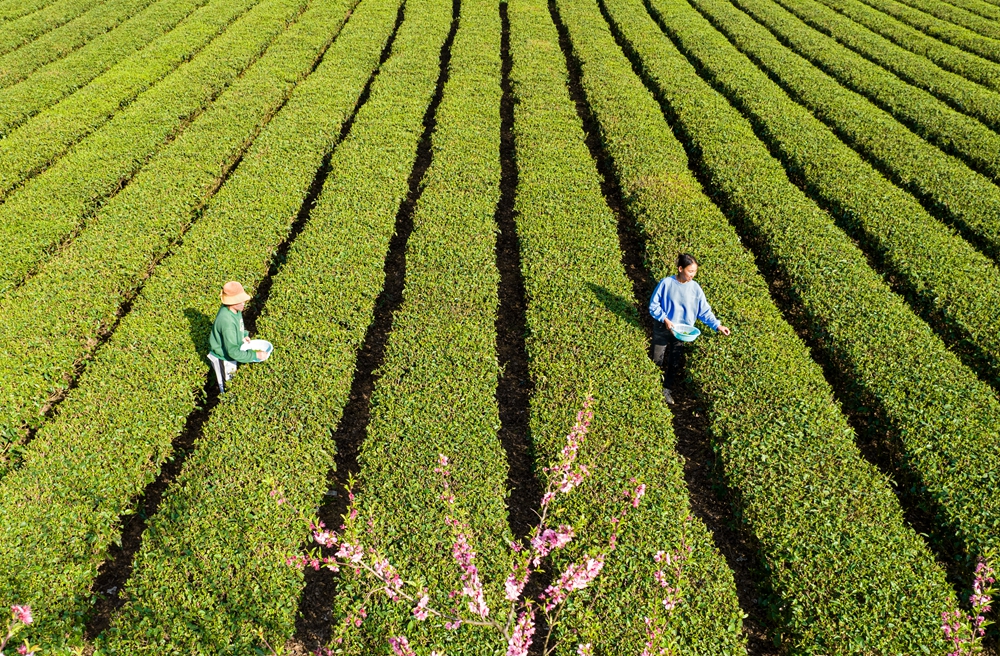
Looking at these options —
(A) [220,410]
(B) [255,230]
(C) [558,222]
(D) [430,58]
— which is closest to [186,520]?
(A) [220,410]

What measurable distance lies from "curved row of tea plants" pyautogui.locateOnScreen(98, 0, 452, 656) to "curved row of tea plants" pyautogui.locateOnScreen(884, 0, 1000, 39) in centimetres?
2892

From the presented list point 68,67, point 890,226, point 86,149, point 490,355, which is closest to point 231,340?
point 490,355

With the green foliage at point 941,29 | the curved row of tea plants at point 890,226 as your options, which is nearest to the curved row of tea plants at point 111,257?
the curved row of tea plants at point 890,226

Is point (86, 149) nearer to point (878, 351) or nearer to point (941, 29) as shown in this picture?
point (878, 351)

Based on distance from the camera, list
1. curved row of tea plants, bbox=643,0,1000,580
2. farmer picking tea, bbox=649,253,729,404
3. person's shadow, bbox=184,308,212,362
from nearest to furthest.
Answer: curved row of tea plants, bbox=643,0,1000,580 < farmer picking tea, bbox=649,253,729,404 < person's shadow, bbox=184,308,212,362

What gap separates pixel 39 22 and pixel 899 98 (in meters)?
34.2

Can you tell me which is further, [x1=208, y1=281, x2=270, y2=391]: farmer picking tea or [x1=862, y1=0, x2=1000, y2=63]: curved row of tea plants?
[x1=862, y1=0, x2=1000, y2=63]: curved row of tea plants

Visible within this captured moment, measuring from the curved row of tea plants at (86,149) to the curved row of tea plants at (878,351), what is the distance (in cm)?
1504

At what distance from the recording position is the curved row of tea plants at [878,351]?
7879 millimetres

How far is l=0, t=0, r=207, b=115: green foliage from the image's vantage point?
18.5m

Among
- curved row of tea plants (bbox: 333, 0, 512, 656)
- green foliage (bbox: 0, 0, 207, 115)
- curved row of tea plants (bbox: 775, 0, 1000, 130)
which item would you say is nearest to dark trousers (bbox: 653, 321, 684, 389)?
curved row of tea plants (bbox: 333, 0, 512, 656)

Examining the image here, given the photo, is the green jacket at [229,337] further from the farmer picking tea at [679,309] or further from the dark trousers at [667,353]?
the dark trousers at [667,353]

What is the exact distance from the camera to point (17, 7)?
27938mm

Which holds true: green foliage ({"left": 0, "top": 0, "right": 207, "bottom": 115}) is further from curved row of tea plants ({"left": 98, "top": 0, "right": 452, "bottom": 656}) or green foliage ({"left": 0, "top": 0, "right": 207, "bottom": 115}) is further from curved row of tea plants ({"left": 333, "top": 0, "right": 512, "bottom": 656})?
curved row of tea plants ({"left": 333, "top": 0, "right": 512, "bottom": 656})
